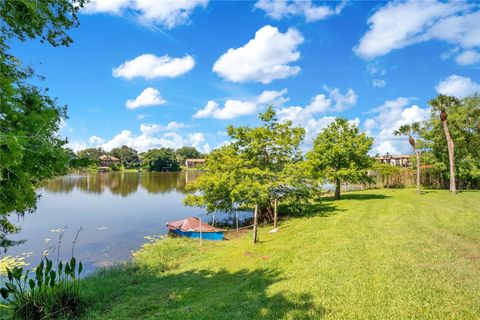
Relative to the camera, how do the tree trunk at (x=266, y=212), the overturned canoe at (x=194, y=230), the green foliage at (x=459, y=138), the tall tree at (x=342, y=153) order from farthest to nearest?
1. the green foliage at (x=459, y=138)
2. the tall tree at (x=342, y=153)
3. the tree trunk at (x=266, y=212)
4. the overturned canoe at (x=194, y=230)

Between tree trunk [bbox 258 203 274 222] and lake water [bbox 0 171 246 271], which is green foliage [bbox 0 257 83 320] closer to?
lake water [bbox 0 171 246 271]

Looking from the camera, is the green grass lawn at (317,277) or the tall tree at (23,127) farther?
the green grass lawn at (317,277)

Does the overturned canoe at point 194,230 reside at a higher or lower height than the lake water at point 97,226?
higher

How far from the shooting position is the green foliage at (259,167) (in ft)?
59.2

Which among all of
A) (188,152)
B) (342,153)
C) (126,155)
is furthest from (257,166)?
(188,152)

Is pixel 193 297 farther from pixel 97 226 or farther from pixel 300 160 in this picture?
pixel 97 226

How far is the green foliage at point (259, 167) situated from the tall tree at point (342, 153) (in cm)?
695

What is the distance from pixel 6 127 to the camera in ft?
Result: 14.4

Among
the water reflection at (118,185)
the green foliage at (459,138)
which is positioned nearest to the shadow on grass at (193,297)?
the green foliage at (459,138)

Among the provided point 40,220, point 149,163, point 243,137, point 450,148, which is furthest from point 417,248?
point 149,163

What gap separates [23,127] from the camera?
177 inches

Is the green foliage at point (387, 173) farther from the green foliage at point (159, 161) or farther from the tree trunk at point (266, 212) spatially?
the green foliage at point (159, 161)

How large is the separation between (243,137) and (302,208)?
6381 millimetres

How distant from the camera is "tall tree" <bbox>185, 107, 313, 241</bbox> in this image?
59.2ft
